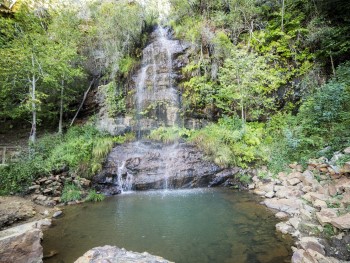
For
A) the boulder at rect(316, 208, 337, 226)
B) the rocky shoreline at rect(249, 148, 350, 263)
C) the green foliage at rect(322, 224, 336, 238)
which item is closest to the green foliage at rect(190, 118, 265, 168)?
the rocky shoreline at rect(249, 148, 350, 263)

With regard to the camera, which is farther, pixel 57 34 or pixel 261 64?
pixel 57 34

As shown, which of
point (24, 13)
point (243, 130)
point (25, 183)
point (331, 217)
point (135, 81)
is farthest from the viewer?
point (135, 81)

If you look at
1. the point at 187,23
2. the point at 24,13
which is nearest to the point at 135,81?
the point at 187,23

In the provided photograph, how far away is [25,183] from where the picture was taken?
812 centimetres

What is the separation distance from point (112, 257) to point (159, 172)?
20.5 ft

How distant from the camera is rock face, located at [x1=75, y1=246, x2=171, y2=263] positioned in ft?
10.4

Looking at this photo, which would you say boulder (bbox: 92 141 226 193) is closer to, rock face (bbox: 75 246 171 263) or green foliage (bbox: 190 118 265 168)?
green foliage (bbox: 190 118 265 168)

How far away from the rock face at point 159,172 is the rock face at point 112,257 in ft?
18.3

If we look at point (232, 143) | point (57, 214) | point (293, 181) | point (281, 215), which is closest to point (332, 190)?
point (281, 215)

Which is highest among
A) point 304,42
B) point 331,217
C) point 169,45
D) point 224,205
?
point 169,45

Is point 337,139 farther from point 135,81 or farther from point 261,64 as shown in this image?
point 135,81

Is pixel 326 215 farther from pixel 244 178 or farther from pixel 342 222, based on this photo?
pixel 244 178

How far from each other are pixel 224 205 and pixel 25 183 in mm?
7680

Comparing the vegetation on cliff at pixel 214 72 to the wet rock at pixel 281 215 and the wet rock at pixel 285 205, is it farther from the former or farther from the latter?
the wet rock at pixel 281 215
